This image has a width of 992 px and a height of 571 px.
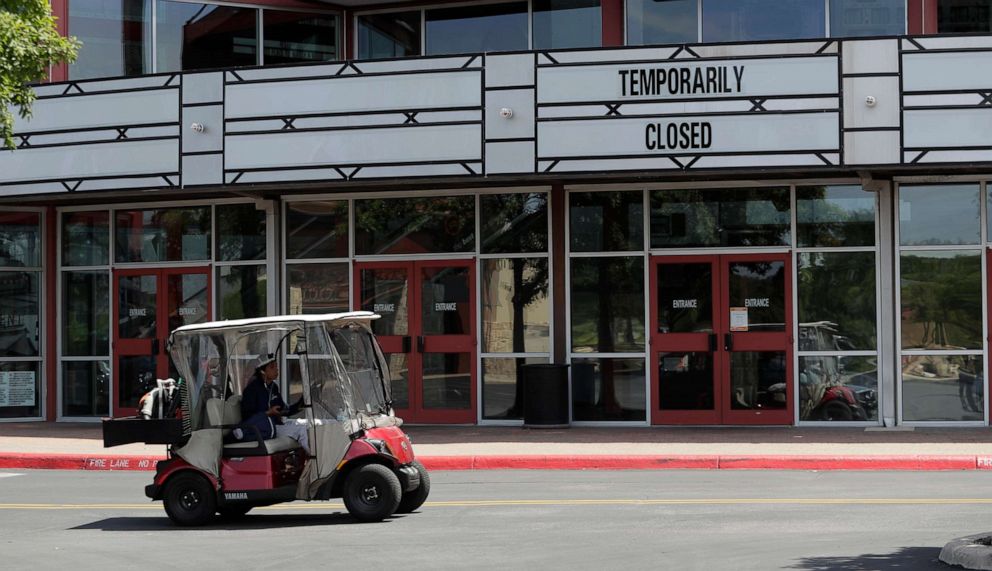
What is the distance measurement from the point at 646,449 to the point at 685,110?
4.58 m

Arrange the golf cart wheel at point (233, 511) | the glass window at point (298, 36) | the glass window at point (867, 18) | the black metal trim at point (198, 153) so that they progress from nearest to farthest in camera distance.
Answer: the golf cart wheel at point (233, 511), the glass window at point (867, 18), the black metal trim at point (198, 153), the glass window at point (298, 36)

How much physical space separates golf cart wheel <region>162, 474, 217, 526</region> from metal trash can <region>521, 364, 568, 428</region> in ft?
26.7

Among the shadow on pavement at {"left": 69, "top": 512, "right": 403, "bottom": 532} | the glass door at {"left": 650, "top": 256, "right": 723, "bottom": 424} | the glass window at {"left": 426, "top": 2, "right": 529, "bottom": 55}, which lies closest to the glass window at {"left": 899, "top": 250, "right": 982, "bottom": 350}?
the glass door at {"left": 650, "top": 256, "right": 723, "bottom": 424}

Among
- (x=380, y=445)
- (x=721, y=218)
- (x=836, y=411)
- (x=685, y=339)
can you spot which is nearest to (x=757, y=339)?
(x=685, y=339)

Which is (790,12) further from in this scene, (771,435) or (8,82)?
(8,82)

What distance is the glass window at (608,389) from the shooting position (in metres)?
19.2

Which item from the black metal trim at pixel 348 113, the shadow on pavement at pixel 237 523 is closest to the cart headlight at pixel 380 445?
the shadow on pavement at pixel 237 523

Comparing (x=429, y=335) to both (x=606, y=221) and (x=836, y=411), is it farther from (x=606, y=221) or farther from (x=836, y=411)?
(x=836, y=411)

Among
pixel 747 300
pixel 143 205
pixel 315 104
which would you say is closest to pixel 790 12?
pixel 747 300

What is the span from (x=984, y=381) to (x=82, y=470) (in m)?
12.2

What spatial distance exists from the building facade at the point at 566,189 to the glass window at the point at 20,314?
4.69 ft

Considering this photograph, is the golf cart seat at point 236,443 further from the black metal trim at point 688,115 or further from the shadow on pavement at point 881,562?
the black metal trim at point 688,115

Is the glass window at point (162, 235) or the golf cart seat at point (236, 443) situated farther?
the glass window at point (162, 235)

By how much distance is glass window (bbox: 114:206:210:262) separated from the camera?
21109mm
